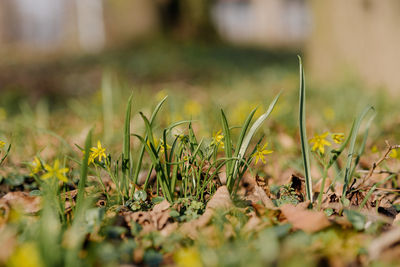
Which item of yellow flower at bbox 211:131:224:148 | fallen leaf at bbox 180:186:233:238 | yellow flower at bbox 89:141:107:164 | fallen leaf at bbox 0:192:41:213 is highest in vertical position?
yellow flower at bbox 211:131:224:148

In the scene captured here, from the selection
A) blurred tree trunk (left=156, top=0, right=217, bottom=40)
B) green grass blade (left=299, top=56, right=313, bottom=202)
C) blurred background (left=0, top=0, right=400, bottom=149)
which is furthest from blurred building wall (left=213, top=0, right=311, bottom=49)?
green grass blade (left=299, top=56, right=313, bottom=202)

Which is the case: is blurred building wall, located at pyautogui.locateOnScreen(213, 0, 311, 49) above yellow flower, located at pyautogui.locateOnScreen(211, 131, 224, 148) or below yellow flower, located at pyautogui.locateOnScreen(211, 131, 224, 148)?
above

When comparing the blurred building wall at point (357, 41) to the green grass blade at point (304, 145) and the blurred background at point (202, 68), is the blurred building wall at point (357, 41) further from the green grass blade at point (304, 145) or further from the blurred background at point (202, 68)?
the green grass blade at point (304, 145)

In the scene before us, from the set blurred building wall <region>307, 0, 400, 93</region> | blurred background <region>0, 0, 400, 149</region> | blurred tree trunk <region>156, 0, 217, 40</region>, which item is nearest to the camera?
blurred background <region>0, 0, 400, 149</region>

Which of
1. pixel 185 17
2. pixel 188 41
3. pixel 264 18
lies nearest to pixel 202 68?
pixel 188 41

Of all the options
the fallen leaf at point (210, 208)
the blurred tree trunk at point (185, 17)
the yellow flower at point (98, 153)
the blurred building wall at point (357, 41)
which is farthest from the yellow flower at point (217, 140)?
the blurred tree trunk at point (185, 17)

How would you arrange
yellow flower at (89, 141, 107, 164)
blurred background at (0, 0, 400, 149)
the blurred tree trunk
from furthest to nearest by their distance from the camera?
the blurred tree trunk
blurred background at (0, 0, 400, 149)
yellow flower at (89, 141, 107, 164)

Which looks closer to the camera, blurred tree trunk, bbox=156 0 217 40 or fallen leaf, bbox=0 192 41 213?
fallen leaf, bbox=0 192 41 213

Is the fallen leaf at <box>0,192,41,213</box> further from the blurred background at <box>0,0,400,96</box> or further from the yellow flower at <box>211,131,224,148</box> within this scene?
the blurred background at <box>0,0,400,96</box>
